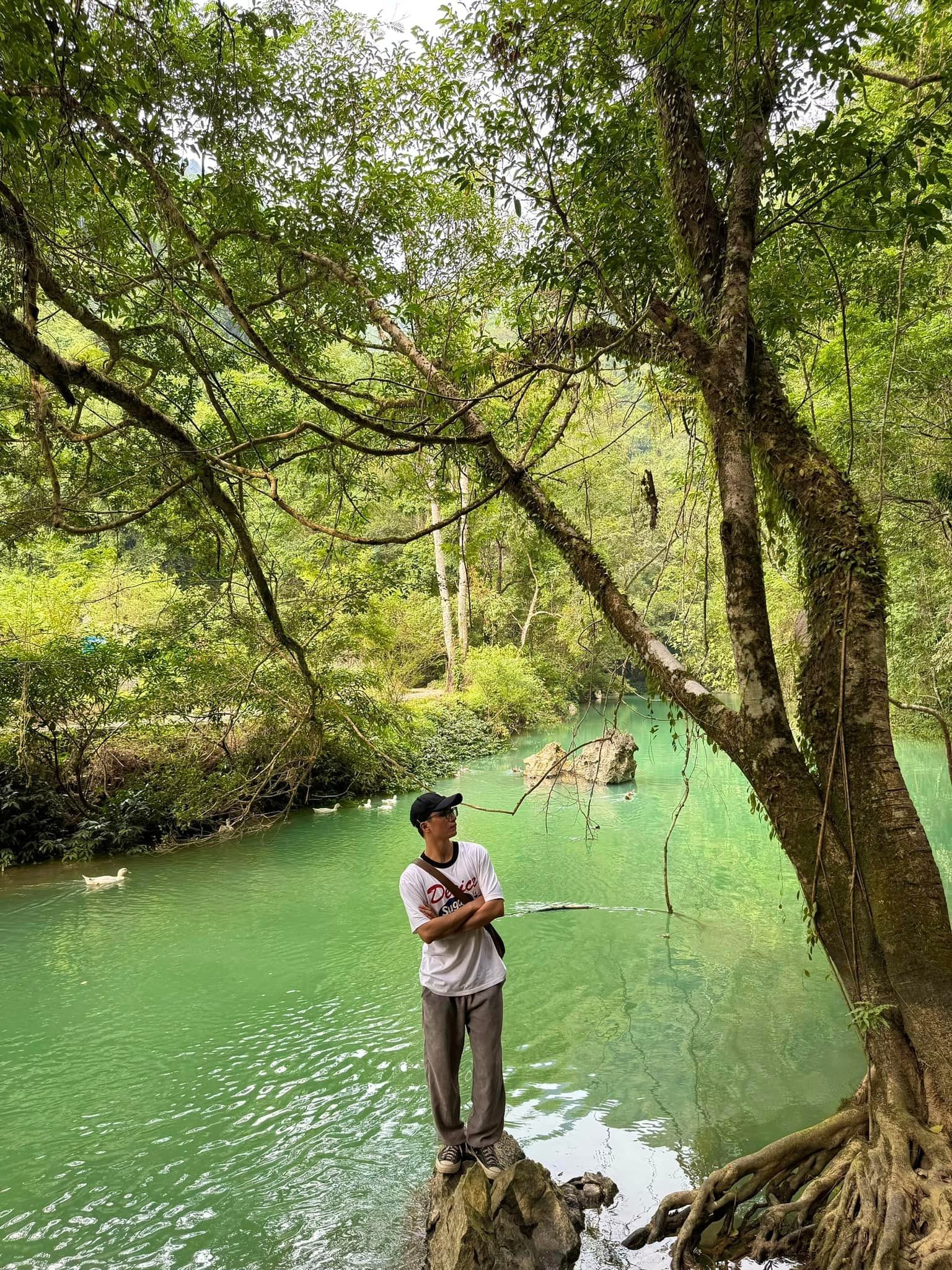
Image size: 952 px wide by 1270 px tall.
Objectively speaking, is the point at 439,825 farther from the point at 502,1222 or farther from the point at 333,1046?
the point at 333,1046

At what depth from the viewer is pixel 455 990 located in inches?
116

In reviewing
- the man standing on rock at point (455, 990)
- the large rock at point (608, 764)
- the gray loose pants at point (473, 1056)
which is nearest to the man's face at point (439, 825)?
the man standing on rock at point (455, 990)

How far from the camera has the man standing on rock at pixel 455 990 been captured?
296 cm

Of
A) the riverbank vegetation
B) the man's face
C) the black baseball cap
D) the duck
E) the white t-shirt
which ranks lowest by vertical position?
the duck

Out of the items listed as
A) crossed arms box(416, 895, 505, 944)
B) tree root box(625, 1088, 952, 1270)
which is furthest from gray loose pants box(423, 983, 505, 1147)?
tree root box(625, 1088, 952, 1270)

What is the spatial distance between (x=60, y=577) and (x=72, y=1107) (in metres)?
8.12

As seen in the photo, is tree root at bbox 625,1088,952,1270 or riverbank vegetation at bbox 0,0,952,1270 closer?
tree root at bbox 625,1088,952,1270

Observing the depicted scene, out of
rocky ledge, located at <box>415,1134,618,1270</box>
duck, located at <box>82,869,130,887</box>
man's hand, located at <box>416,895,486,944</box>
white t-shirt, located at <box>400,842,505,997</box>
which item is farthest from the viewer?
duck, located at <box>82,869,130,887</box>

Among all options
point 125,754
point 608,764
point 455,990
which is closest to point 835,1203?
point 455,990

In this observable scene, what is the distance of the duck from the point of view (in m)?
9.05

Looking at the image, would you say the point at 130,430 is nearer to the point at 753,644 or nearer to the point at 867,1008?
the point at 753,644

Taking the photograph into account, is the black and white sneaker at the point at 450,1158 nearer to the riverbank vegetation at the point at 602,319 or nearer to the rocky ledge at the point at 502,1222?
the rocky ledge at the point at 502,1222

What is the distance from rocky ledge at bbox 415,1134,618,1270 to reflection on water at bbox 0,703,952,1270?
0.18 meters

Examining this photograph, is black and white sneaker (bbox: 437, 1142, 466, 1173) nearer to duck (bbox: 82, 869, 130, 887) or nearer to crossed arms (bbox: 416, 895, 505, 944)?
crossed arms (bbox: 416, 895, 505, 944)
